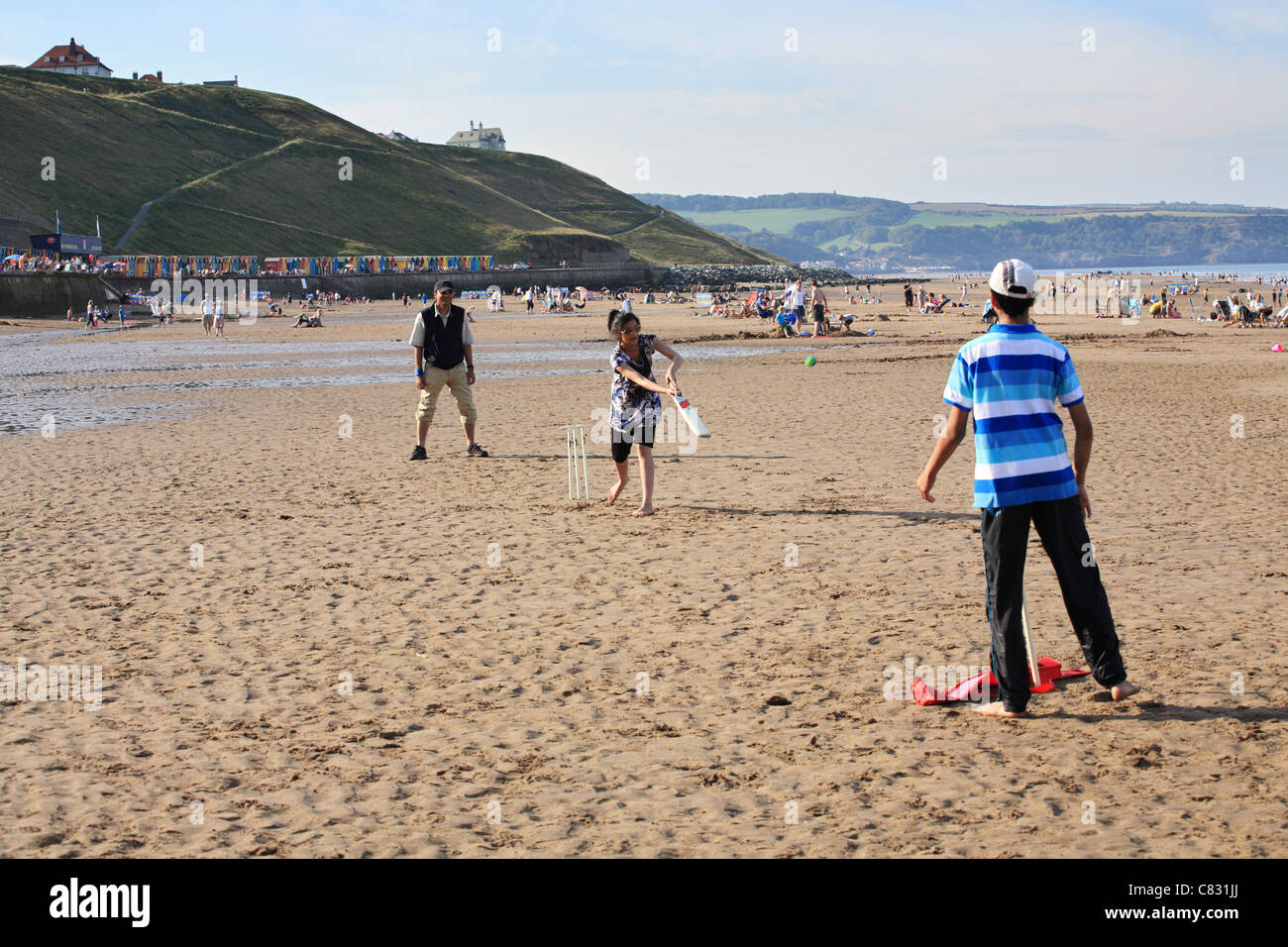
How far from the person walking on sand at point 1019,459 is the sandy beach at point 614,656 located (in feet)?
1.78

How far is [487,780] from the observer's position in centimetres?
492

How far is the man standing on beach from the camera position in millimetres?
13531

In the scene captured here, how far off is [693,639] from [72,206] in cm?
10961

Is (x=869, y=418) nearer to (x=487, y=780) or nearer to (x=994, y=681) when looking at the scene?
(x=994, y=681)

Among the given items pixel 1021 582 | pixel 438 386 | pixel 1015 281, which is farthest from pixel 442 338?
pixel 1021 582

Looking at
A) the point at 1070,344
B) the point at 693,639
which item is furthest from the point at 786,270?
the point at 693,639

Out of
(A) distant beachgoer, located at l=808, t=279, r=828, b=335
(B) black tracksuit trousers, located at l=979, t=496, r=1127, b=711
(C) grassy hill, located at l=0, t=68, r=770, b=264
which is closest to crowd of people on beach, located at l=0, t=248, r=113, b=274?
(C) grassy hill, located at l=0, t=68, r=770, b=264

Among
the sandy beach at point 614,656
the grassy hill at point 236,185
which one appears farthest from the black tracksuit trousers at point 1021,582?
the grassy hill at point 236,185

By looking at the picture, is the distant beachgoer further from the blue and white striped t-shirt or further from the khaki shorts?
the blue and white striped t-shirt

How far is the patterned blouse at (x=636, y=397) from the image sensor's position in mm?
10398

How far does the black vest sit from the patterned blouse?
3580 mm

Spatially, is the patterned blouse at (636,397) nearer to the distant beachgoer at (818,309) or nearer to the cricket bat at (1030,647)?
the cricket bat at (1030,647)

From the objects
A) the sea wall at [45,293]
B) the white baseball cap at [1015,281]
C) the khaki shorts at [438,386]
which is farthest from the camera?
the sea wall at [45,293]

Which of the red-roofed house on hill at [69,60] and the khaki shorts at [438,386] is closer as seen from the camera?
the khaki shorts at [438,386]
